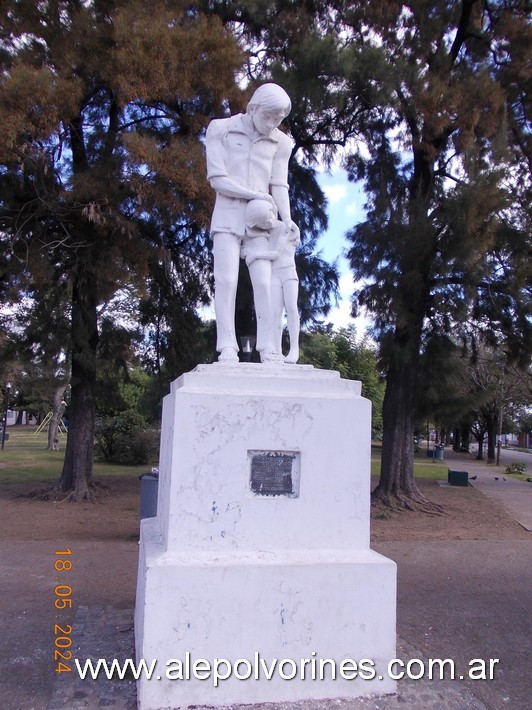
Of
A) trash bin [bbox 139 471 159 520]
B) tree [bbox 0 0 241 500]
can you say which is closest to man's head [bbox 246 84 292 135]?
trash bin [bbox 139 471 159 520]

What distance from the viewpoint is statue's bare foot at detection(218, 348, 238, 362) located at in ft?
14.0

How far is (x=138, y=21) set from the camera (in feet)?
34.6

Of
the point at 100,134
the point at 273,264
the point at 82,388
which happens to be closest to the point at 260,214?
the point at 273,264

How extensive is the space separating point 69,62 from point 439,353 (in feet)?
29.6

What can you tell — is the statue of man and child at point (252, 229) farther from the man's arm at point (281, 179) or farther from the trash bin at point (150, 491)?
the trash bin at point (150, 491)

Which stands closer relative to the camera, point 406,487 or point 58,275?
point 58,275

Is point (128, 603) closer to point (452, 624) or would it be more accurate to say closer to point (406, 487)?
point (452, 624)

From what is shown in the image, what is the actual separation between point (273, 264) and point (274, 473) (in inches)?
62.8

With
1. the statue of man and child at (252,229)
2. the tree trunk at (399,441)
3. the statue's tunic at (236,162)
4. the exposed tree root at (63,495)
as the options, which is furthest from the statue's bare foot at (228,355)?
the exposed tree root at (63,495)

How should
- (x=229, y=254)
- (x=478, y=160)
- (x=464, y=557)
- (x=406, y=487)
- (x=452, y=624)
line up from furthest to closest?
(x=406, y=487), (x=478, y=160), (x=464, y=557), (x=452, y=624), (x=229, y=254)

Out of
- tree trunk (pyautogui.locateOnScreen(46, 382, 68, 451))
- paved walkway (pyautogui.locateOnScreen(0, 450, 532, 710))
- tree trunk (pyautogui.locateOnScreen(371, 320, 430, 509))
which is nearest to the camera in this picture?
paved walkway (pyautogui.locateOnScreen(0, 450, 532, 710))

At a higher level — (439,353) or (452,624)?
(439,353)

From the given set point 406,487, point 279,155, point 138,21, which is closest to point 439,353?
point 406,487

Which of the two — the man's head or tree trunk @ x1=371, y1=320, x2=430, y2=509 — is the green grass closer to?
tree trunk @ x1=371, y1=320, x2=430, y2=509
